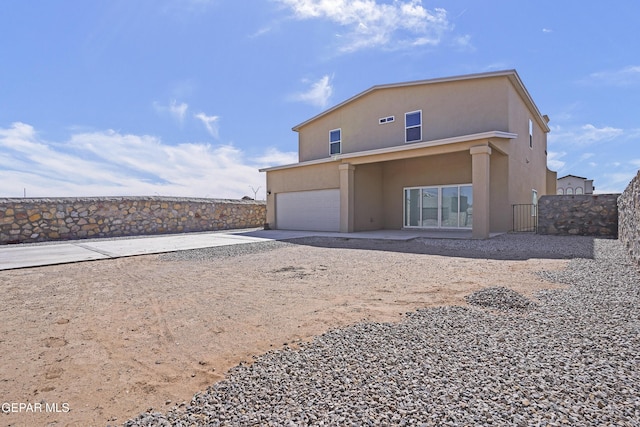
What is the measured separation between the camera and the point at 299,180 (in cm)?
1530

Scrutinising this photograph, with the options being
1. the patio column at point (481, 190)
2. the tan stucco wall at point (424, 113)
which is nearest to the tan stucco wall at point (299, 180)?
the tan stucco wall at point (424, 113)

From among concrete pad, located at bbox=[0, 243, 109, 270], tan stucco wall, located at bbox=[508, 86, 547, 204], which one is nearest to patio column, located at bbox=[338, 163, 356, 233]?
tan stucco wall, located at bbox=[508, 86, 547, 204]

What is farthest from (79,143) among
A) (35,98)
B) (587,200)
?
(587,200)

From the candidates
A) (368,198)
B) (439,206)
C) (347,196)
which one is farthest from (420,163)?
(347,196)

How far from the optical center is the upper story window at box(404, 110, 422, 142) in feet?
44.8

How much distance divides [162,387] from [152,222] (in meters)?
14.5

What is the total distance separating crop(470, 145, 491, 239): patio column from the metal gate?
131 inches

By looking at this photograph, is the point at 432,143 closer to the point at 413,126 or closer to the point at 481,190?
the point at 481,190

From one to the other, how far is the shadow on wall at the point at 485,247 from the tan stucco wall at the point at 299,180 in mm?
4158

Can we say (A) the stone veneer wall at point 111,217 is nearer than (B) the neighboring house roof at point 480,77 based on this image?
Yes

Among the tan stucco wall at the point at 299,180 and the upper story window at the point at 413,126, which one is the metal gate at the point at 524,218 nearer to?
the upper story window at the point at 413,126

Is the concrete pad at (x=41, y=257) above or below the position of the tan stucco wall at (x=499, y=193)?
below

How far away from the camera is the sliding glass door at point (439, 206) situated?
42.2ft

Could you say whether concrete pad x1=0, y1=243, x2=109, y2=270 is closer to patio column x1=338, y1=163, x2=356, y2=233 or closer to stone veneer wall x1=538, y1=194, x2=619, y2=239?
patio column x1=338, y1=163, x2=356, y2=233
